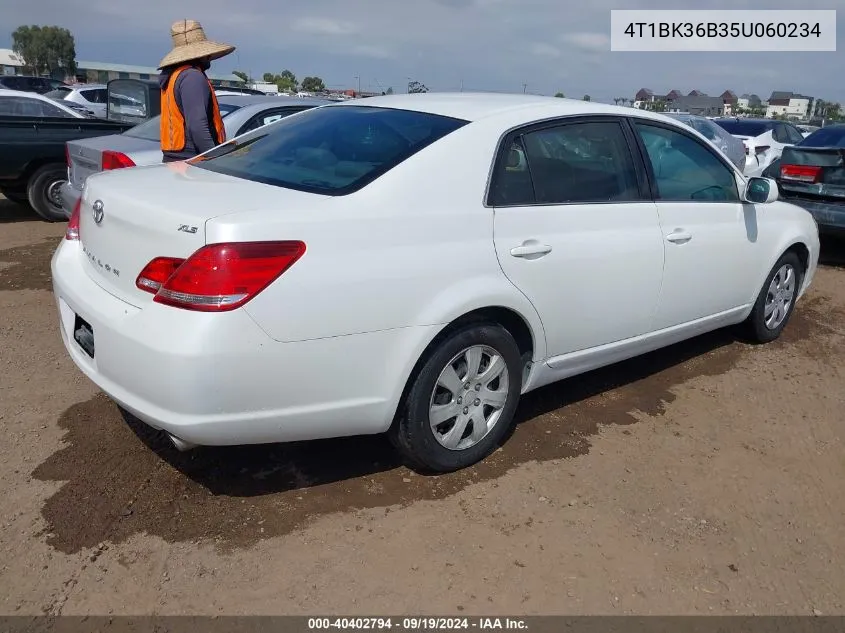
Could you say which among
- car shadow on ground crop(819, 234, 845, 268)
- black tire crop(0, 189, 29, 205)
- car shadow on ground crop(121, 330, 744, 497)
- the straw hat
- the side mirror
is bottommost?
car shadow on ground crop(819, 234, 845, 268)

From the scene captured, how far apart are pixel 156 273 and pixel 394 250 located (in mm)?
846

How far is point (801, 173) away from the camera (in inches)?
293

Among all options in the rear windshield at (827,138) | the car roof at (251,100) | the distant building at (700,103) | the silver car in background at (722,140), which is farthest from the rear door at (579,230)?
the distant building at (700,103)

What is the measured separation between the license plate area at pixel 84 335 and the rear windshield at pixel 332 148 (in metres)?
0.88

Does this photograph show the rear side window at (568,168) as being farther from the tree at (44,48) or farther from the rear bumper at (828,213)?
the tree at (44,48)

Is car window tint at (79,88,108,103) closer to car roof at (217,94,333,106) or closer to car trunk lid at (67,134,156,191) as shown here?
car roof at (217,94,333,106)

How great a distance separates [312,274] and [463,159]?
90 cm

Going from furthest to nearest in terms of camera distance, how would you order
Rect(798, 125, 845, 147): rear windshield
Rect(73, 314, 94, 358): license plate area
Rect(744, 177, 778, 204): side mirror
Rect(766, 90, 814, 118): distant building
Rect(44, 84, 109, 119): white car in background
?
Rect(766, 90, 814, 118): distant building, Rect(44, 84, 109, 119): white car in background, Rect(798, 125, 845, 147): rear windshield, Rect(744, 177, 778, 204): side mirror, Rect(73, 314, 94, 358): license plate area

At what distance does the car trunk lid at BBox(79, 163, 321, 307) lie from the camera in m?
2.51

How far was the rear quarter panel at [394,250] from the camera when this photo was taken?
2477 mm

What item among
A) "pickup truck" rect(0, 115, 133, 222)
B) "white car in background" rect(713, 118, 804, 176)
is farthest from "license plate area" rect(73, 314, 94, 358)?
"white car in background" rect(713, 118, 804, 176)

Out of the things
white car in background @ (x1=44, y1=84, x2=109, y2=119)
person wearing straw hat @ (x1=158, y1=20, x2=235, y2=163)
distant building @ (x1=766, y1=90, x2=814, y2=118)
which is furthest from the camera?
distant building @ (x1=766, y1=90, x2=814, y2=118)

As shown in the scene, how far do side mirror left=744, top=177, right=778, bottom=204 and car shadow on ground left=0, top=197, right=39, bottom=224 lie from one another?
24.8 feet

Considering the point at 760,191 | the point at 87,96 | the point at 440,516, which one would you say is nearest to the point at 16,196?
the point at 440,516
